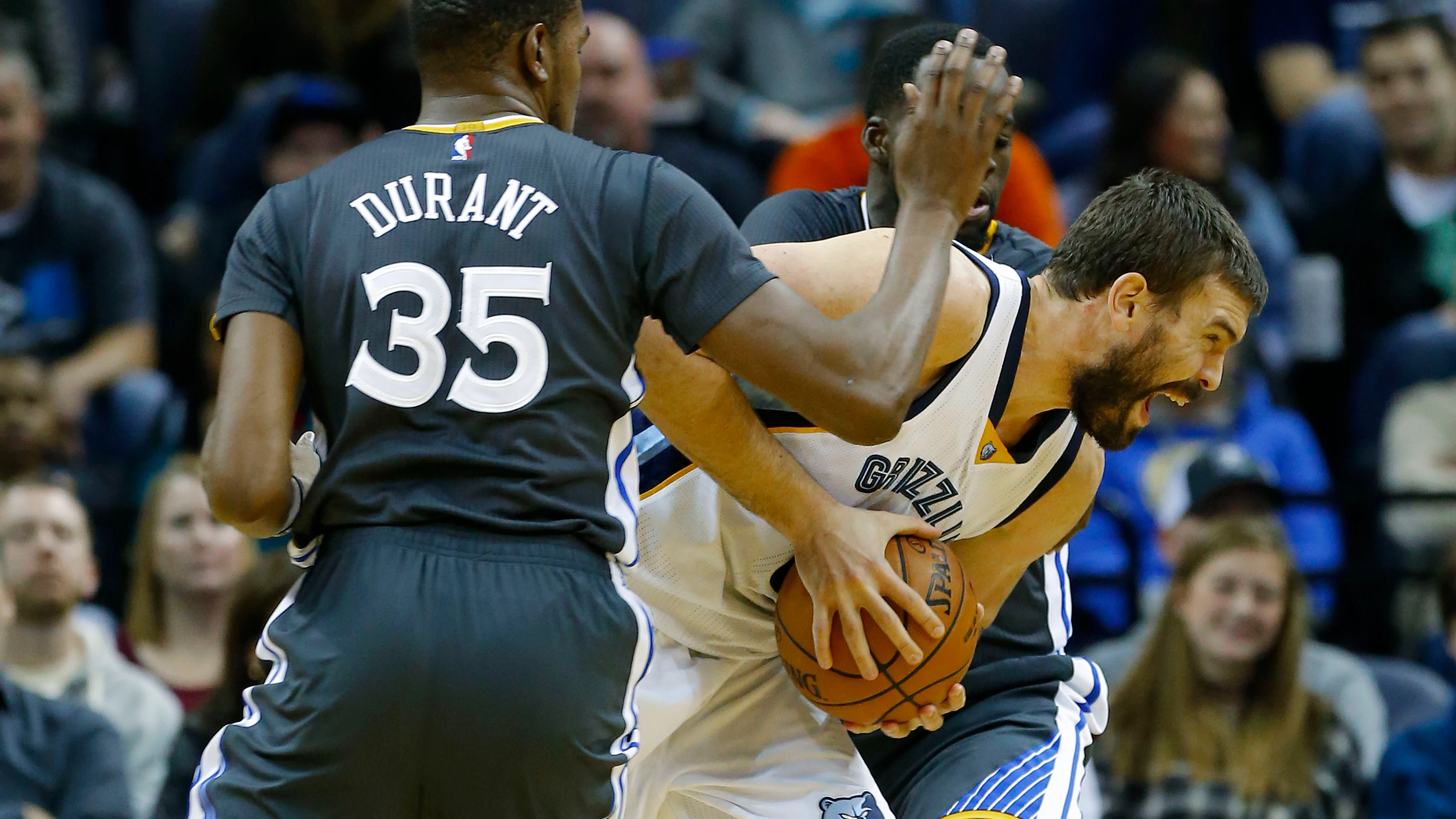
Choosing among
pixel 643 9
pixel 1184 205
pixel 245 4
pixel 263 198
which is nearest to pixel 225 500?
pixel 263 198

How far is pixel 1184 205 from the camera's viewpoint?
405 cm

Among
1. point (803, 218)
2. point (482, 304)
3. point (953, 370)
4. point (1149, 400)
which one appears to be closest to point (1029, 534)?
point (1149, 400)

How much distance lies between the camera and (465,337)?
10.9ft

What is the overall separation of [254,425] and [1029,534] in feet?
6.29

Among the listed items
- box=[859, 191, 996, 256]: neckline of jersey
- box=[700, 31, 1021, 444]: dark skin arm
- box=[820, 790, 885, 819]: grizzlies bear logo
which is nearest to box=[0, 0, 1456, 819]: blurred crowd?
box=[859, 191, 996, 256]: neckline of jersey

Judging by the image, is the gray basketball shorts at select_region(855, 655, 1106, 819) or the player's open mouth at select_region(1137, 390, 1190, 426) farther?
the gray basketball shorts at select_region(855, 655, 1106, 819)

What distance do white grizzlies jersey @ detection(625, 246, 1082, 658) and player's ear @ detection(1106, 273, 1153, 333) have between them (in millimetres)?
187

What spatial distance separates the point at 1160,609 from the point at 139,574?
383cm

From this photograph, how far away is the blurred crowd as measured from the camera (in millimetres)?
6617

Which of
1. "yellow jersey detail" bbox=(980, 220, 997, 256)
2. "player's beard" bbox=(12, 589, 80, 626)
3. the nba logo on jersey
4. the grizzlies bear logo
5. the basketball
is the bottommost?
"player's beard" bbox=(12, 589, 80, 626)

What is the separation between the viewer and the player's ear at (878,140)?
4.73 m

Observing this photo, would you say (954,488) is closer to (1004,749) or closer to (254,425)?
(1004,749)

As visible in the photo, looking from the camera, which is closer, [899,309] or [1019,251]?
[899,309]

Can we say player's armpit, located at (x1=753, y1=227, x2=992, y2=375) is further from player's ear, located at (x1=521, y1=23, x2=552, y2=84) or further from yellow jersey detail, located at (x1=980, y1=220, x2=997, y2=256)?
yellow jersey detail, located at (x1=980, y1=220, x2=997, y2=256)
